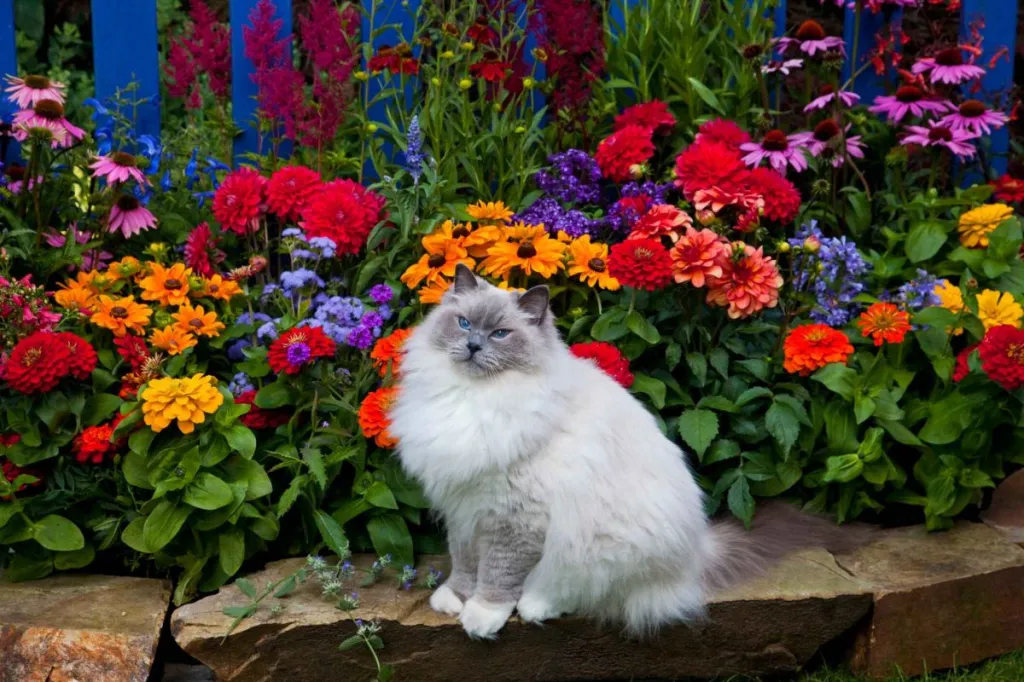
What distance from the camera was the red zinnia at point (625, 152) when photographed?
3.88 m

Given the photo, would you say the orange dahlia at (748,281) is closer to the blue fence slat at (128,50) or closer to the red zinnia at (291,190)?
the red zinnia at (291,190)

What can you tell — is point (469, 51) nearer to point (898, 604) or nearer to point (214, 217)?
point (214, 217)

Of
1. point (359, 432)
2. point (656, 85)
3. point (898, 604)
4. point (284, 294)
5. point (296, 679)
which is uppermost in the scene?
point (656, 85)

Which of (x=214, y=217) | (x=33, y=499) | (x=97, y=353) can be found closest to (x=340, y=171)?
(x=214, y=217)

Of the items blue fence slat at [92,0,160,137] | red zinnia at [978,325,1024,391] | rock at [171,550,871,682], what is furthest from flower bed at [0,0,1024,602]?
rock at [171,550,871,682]

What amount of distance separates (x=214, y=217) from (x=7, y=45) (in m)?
1.26

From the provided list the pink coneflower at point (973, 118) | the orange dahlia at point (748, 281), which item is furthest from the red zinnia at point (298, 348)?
the pink coneflower at point (973, 118)

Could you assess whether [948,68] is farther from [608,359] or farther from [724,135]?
[608,359]

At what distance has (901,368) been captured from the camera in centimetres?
351

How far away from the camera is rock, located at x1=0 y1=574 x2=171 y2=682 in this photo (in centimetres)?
285

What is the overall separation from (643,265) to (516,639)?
1.23 m

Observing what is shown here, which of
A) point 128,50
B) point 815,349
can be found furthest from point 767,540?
point 128,50

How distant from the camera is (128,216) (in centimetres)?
377

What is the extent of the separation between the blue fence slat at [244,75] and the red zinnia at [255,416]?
1382mm
